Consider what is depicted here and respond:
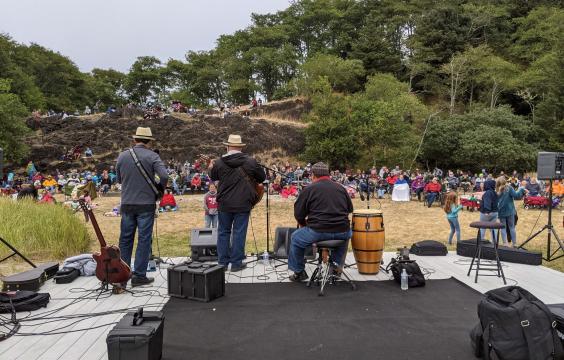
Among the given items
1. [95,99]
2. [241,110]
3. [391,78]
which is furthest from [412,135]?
[95,99]

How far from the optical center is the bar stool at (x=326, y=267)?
496cm

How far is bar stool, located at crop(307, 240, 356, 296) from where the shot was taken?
4.96 meters

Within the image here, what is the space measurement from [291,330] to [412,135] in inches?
1144

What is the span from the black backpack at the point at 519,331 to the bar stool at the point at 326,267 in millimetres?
1954

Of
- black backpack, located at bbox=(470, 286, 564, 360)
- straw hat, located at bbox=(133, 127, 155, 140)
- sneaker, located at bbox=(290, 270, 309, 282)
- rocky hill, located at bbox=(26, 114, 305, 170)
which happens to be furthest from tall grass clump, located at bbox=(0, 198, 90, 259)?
rocky hill, located at bbox=(26, 114, 305, 170)

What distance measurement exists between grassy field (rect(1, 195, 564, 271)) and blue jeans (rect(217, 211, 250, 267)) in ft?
5.71

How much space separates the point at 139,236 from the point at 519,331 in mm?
3874

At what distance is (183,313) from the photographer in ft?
14.2

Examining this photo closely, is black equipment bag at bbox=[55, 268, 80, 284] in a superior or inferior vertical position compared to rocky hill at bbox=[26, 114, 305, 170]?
inferior

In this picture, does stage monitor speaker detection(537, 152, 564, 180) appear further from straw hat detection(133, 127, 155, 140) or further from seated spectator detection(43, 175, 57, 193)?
seated spectator detection(43, 175, 57, 193)

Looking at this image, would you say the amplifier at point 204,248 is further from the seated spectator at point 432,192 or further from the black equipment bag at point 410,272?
the seated spectator at point 432,192

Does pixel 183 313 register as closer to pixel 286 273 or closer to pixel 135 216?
pixel 135 216

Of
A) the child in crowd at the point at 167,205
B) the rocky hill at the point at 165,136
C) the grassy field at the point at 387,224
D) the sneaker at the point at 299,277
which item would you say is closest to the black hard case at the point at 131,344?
the sneaker at the point at 299,277

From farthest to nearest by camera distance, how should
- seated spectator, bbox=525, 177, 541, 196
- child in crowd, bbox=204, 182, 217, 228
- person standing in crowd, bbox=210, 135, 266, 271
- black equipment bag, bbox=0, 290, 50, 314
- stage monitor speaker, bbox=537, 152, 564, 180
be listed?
1. seated spectator, bbox=525, 177, 541, 196
2. child in crowd, bbox=204, 182, 217, 228
3. stage monitor speaker, bbox=537, 152, 564, 180
4. person standing in crowd, bbox=210, 135, 266, 271
5. black equipment bag, bbox=0, 290, 50, 314
